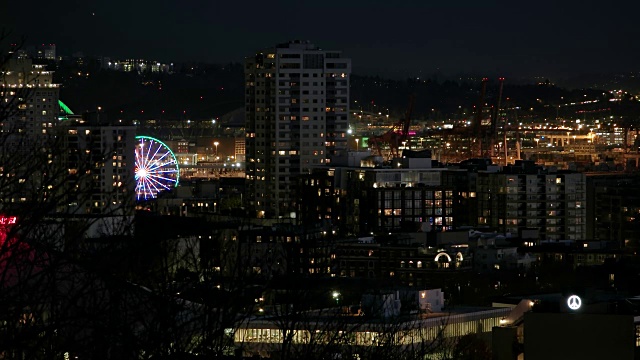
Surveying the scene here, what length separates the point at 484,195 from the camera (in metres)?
42.2

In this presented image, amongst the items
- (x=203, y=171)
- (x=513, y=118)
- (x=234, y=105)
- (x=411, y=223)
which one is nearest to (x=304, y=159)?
(x=411, y=223)

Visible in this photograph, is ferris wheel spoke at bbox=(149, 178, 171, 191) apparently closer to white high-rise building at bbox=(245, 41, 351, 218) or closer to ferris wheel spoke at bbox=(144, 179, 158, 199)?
ferris wheel spoke at bbox=(144, 179, 158, 199)

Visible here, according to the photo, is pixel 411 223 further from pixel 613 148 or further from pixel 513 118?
pixel 513 118

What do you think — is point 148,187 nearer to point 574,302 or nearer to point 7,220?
point 574,302

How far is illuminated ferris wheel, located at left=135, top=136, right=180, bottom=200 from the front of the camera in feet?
151

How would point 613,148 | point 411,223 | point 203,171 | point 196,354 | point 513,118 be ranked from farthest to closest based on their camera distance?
point 513,118, point 613,148, point 203,171, point 411,223, point 196,354

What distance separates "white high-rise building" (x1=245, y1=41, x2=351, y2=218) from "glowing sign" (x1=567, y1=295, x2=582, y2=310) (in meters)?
33.9

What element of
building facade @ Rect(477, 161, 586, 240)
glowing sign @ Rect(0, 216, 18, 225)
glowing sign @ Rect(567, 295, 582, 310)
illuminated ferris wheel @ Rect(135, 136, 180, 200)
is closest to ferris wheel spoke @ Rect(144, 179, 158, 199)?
illuminated ferris wheel @ Rect(135, 136, 180, 200)

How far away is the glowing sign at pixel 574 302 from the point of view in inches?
459

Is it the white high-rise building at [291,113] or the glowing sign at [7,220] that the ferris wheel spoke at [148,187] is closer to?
the white high-rise building at [291,113]

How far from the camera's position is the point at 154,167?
47.4 m

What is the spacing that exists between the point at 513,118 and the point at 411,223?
5265 cm

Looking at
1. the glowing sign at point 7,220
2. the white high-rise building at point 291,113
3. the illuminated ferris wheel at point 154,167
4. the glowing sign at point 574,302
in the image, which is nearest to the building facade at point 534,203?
the white high-rise building at point 291,113

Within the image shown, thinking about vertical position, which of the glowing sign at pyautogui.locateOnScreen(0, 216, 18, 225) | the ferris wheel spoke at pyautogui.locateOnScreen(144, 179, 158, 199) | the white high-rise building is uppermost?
the white high-rise building
